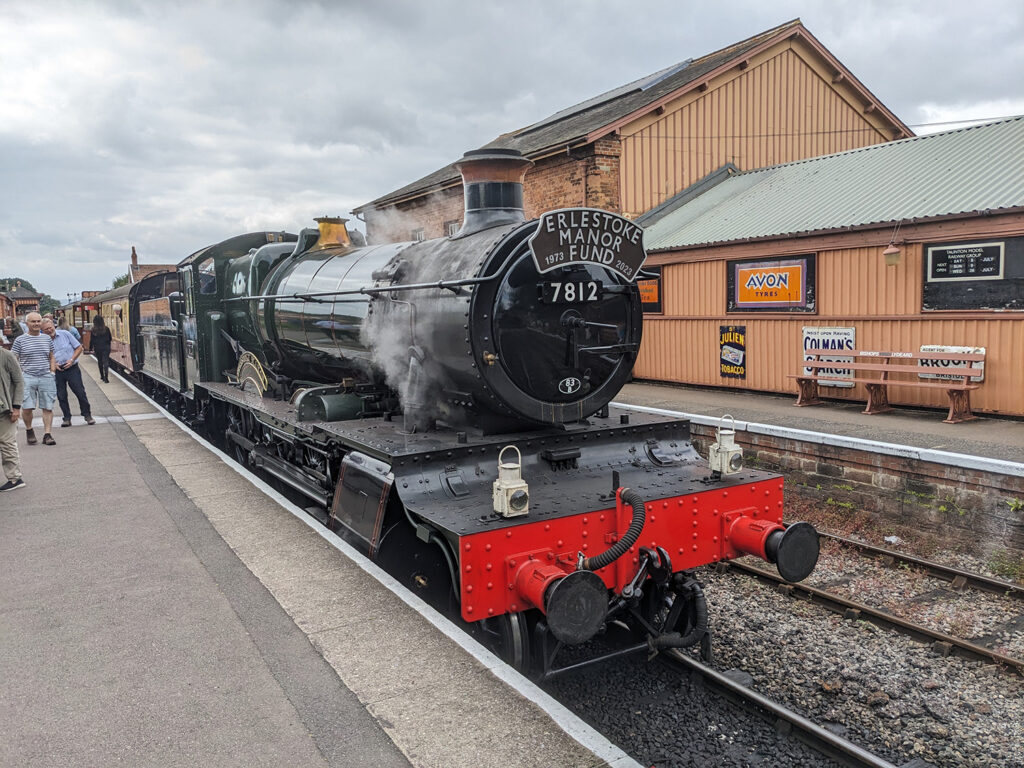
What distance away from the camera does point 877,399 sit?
898cm

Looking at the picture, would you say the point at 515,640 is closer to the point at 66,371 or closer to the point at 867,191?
the point at 867,191

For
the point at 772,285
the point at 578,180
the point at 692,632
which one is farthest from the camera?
the point at 578,180

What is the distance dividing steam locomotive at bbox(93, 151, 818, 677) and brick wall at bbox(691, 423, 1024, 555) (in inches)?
106

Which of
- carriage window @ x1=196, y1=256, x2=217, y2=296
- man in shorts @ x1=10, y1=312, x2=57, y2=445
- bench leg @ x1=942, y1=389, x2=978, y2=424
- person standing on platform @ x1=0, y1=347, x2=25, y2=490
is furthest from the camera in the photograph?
man in shorts @ x1=10, y1=312, x2=57, y2=445

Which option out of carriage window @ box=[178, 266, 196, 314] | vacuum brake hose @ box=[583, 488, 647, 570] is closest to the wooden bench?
vacuum brake hose @ box=[583, 488, 647, 570]

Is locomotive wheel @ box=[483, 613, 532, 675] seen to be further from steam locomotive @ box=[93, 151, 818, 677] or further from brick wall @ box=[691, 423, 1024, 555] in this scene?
brick wall @ box=[691, 423, 1024, 555]

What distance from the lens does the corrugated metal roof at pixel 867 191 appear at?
8914 mm

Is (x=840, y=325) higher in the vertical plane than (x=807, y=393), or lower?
higher

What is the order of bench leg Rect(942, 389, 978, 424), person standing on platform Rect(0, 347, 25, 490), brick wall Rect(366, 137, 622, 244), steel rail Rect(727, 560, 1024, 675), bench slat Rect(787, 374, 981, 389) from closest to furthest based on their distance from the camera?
steel rail Rect(727, 560, 1024, 675) → person standing on platform Rect(0, 347, 25, 490) → bench slat Rect(787, 374, 981, 389) → bench leg Rect(942, 389, 978, 424) → brick wall Rect(366, 137, 622, 244)

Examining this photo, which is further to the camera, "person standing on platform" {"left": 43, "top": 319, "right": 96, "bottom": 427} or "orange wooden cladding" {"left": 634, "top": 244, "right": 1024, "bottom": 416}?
"person standing on platform" {"left": 43, "top": 319, "right": 96, "bottom": 427}

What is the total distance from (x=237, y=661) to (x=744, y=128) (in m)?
14.5

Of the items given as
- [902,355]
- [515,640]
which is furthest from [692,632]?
[902,355]

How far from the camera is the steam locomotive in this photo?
3.69 metres

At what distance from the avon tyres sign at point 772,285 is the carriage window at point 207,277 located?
7.07m
